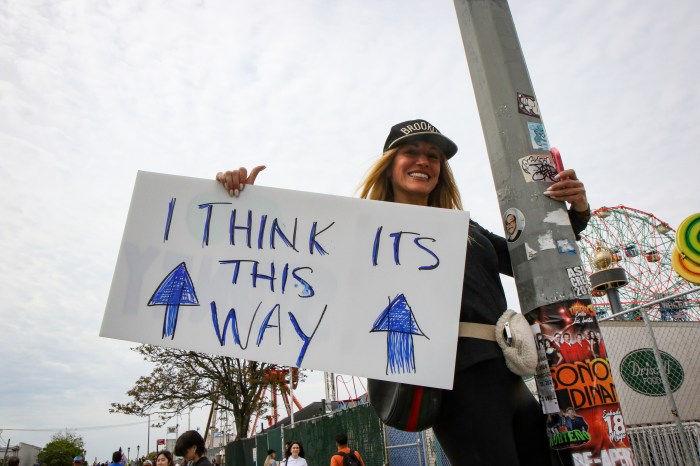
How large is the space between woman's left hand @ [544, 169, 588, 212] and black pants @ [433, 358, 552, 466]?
2.27ft

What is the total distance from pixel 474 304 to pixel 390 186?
74 centimetres

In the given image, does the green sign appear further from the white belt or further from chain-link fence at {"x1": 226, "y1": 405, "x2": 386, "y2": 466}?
the white belt

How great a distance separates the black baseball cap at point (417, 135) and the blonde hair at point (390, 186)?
4 centimetres

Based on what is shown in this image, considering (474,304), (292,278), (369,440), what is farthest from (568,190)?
(369,440)

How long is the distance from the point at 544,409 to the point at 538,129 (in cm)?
114

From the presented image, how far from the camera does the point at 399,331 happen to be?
1.92m

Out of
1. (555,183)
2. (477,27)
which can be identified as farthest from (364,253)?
(477,27)

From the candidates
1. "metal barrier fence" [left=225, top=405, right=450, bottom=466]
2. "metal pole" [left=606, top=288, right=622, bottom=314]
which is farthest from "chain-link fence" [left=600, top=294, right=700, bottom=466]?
"metal pole" [left=606, top=288, right=622, bottom=314]

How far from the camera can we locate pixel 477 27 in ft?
7.55

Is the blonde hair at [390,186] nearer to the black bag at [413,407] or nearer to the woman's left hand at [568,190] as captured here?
the woman's left hand at [568,190]

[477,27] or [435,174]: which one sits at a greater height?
[477,27]

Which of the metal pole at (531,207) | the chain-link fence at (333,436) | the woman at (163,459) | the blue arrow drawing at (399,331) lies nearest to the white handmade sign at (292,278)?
the blue arrow drawing at (399,331)

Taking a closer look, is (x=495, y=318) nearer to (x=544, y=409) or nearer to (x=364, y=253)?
(x=544, y=409)

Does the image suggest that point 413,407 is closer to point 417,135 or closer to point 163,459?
point 417,135
